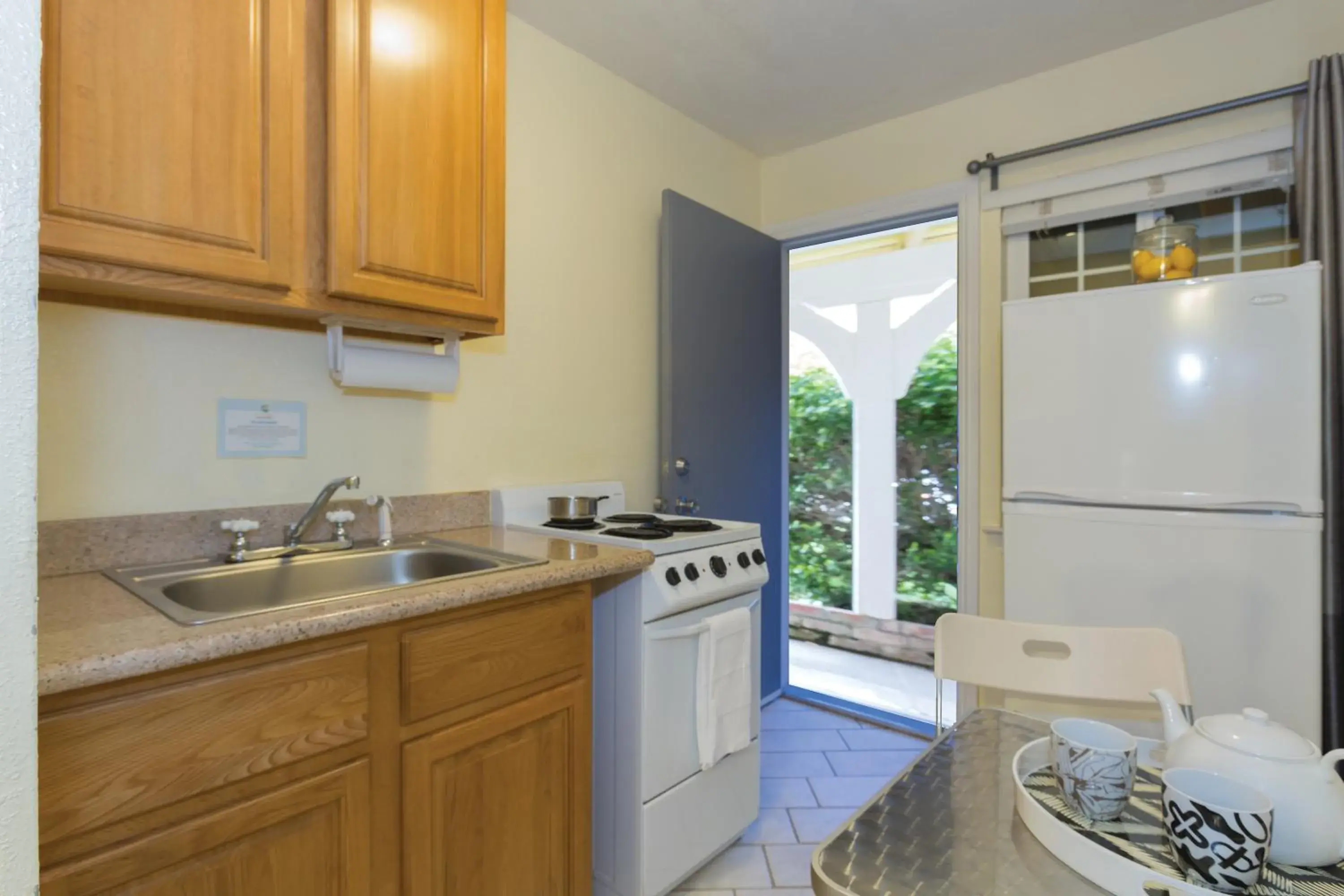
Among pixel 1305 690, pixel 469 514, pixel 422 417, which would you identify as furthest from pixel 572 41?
pixel 1305 690

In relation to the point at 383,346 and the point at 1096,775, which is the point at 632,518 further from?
the point at 1096,775

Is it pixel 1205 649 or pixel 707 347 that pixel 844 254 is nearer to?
pixel 707 347

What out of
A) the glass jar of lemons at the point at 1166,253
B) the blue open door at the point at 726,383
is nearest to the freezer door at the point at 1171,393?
the glass jar of lemons at the point at 1166,253

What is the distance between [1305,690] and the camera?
5.33 ft

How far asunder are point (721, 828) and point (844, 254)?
369 centimetres

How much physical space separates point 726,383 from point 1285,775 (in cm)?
227

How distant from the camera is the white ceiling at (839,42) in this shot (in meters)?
2.05

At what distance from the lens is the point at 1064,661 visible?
125 cm

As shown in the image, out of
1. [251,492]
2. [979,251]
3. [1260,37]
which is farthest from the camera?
[979,251]

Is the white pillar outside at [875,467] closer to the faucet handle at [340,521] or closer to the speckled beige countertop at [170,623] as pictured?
the speckled beige countertop at [170,623]

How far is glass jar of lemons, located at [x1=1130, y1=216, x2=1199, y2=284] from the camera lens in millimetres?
1929

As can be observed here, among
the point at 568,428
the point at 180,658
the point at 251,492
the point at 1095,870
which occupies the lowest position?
the point at 1095,870

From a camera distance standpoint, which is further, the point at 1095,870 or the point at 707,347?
the point at 707,347

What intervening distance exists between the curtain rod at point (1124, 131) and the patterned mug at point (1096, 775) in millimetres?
2254
